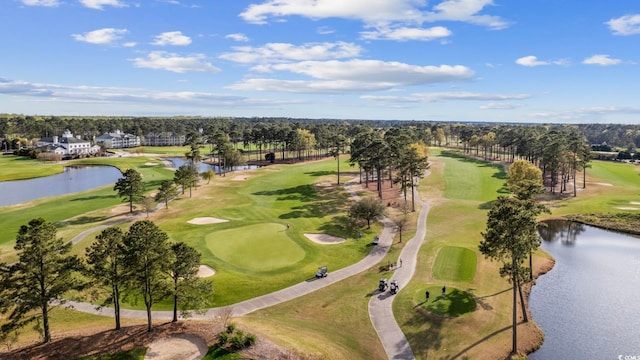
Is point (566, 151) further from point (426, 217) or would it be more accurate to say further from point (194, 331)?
point (194, 331)

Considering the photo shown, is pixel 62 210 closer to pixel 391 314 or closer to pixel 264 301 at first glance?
pixel 264 301

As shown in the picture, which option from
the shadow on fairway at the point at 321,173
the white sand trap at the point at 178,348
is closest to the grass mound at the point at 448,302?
the white sand trap at the point at 178,348

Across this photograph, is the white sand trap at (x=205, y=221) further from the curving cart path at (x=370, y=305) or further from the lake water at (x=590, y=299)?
the lake water at (x=590, y=299)

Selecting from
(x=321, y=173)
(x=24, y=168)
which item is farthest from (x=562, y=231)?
(x=24, y=168)

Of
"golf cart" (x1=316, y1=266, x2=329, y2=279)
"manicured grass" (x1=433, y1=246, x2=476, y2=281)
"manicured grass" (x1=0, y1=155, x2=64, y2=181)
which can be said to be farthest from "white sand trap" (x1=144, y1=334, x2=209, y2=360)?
"manicured grass" (x1=0, y1=155, x2=64, y2=181)

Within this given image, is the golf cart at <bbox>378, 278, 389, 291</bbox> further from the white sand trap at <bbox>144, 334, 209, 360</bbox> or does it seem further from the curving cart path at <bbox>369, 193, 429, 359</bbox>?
the white sand trap at <bbox>144, 334, 209, 360</bbox>

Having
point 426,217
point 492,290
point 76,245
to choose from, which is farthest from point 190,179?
point 492,290
